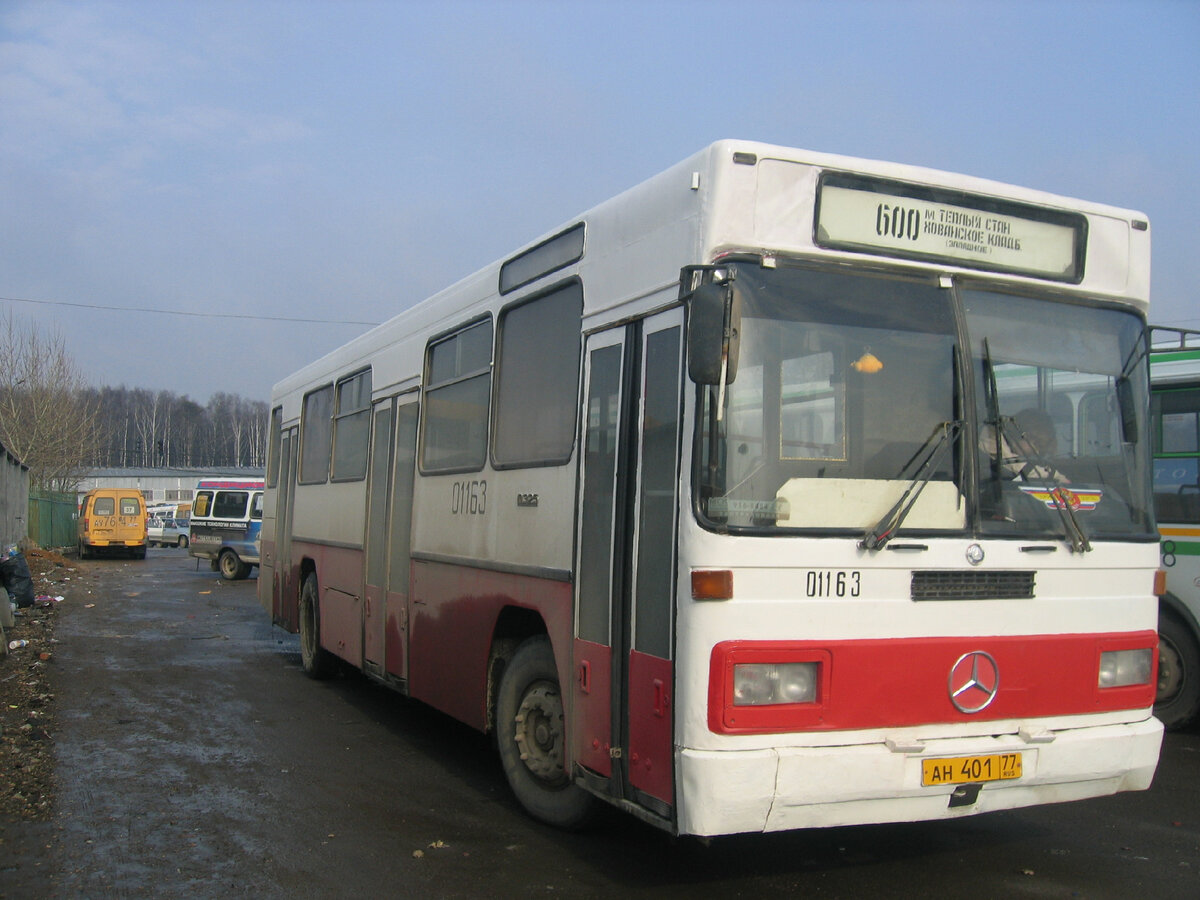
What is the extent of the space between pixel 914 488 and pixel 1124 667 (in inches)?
56.7

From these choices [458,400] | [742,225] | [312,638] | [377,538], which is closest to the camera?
[742,225]

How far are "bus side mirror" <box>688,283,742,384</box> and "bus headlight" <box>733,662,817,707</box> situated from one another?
3.67 ft

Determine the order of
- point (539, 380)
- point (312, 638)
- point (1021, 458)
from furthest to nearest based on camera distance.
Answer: point (312, 638), point (539, 380), point (1021, 458)

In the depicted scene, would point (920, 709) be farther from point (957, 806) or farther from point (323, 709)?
point (323, 709)

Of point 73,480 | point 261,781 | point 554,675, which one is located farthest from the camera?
point 73,480

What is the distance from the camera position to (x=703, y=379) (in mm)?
4164

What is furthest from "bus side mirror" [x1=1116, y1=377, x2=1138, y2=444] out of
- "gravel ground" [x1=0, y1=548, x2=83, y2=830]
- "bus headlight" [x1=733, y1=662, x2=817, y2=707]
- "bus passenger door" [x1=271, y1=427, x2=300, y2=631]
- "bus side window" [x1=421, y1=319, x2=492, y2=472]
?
"bus passenger door" [x1=271, y1=427, x2=300, y2=631]

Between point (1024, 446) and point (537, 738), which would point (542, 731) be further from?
point (1024, 446)

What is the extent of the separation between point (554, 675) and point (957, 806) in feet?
6.88

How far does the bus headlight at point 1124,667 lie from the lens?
4.89 metres

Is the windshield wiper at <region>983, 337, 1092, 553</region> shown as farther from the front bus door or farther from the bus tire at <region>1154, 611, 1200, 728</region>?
the bus tire at <region>1154, 611, 1200, 728</region>

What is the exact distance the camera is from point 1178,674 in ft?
27.8

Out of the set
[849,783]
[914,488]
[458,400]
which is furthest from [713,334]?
[458,400]

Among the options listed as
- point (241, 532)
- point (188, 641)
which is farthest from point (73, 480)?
point (188, 641)
